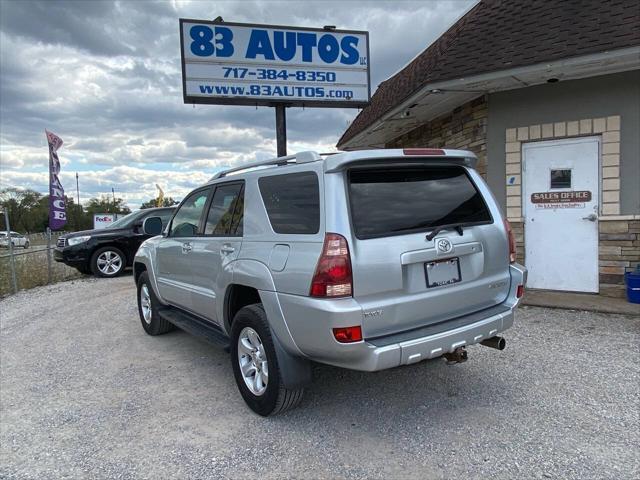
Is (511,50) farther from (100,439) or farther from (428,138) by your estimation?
(100,439)

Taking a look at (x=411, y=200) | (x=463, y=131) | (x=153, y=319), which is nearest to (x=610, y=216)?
(x=463, y=131)

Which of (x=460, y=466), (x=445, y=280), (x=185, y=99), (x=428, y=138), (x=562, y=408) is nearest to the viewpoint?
(x=460, y=466)

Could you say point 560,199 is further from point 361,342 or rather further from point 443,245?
point 361,342

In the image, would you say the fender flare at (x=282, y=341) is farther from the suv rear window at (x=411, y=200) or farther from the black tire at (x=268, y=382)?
the suv rear window at (x=411, y=200)

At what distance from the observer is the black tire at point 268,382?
10.5ft

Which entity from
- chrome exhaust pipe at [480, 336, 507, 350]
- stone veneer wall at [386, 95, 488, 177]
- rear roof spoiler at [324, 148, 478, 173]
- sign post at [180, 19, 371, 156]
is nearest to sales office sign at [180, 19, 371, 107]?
sign post at [180, 19, 371, 156]

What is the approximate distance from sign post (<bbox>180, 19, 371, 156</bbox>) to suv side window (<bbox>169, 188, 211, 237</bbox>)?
4.65 metres

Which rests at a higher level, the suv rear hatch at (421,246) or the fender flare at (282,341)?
the suv rear hatch at (421,246)

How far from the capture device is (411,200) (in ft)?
10.4

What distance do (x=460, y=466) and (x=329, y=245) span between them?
1551mm

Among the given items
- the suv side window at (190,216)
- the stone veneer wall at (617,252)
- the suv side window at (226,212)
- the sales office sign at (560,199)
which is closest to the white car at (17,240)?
the suv side window at (190,216)

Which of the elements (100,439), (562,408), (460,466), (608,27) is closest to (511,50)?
(608,27)

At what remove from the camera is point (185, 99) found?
9133 millimetres

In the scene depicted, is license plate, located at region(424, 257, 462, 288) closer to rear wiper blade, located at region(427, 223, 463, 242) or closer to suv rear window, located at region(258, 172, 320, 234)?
rear wiper blade, located at region(427, 223, 463, 242)
